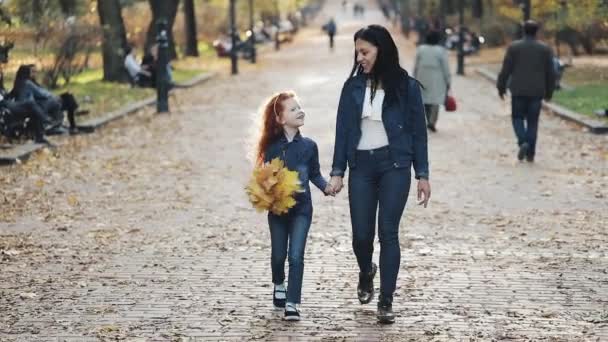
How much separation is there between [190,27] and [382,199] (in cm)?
4628

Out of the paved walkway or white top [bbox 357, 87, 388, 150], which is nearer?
white top [bbox 357, 87, 388, 150]

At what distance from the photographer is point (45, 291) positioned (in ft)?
27.3

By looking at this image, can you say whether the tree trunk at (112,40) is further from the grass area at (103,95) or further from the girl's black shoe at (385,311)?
the girl's black shoe at (385,311)

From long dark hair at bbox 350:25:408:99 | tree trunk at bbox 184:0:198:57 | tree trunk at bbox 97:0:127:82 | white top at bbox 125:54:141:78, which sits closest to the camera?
long dark hair at bbox 350:25:408:99

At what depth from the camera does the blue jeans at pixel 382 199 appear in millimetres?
7129

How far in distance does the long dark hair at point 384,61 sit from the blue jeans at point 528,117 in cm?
860

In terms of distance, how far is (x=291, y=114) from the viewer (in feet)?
23.9

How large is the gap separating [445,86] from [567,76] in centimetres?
1352

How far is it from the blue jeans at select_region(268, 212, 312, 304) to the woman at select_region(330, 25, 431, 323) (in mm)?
344

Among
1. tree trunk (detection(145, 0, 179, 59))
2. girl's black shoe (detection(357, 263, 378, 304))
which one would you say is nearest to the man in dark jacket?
girl's black shoe (detection(357, 263, 378, 304))

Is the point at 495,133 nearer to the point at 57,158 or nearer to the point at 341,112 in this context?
the point at 57,158

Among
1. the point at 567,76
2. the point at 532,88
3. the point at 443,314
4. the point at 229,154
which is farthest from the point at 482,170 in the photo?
the point at 567,76

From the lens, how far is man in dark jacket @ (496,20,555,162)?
1533 centimetres

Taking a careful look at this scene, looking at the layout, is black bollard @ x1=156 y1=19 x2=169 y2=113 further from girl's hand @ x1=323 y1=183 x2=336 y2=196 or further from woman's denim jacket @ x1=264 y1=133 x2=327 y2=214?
girl's hand @ x1=323 y1=183 x2=336 y2=196
